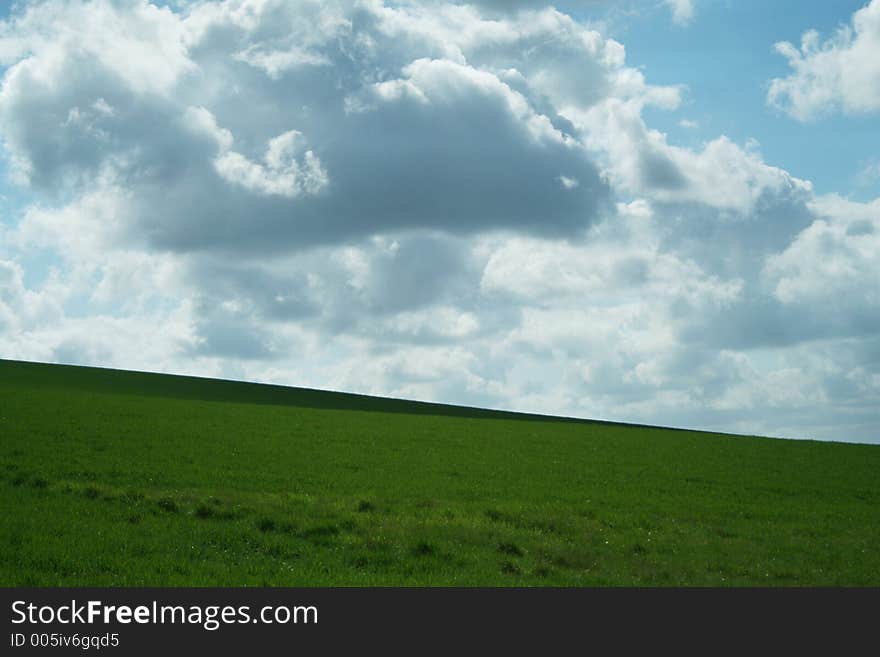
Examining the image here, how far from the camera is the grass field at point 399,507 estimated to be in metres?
16.0

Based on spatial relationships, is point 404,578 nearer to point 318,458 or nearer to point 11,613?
point 11,613

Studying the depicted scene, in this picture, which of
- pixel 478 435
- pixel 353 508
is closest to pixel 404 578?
pixel 353 508

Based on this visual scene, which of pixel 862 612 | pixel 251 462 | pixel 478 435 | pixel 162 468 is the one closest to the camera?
pixel 862 612

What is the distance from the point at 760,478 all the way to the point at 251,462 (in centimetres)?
2175

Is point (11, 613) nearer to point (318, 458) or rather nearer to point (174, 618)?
point (174, 618)

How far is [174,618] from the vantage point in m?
12.5

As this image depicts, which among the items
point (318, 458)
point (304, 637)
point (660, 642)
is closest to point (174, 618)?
point (304, 637)

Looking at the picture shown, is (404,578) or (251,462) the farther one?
(251,462)

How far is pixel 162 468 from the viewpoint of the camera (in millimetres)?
26500

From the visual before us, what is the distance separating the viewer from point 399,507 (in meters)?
22.0

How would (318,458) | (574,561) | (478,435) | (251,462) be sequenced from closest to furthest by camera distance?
(574,561)
(251,462)
(318,458)
(478,435)

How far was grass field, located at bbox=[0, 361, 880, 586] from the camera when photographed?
16.0m

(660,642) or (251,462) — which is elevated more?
(251,462)

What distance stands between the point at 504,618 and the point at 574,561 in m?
4.64
